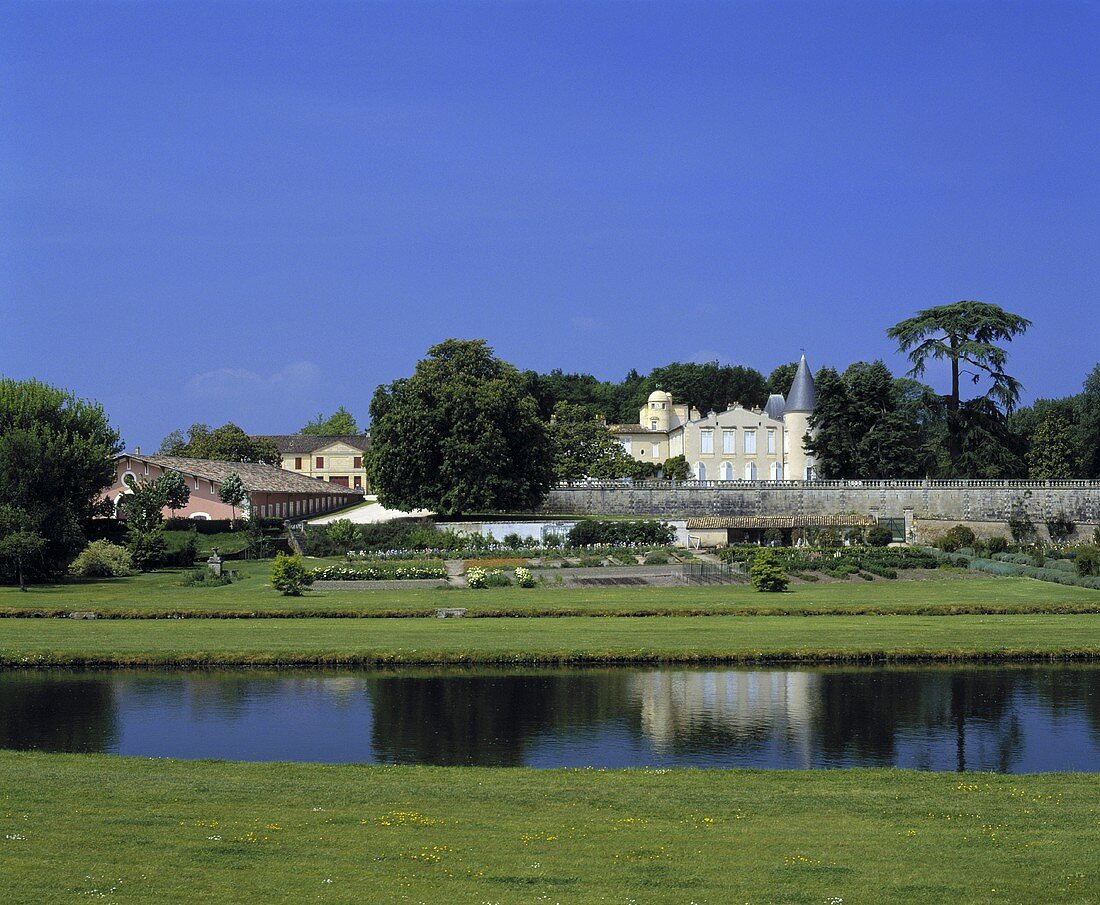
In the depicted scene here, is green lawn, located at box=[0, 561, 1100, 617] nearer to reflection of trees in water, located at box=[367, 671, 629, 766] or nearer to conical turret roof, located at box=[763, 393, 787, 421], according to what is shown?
reflection of trees in water, located at box=[367, 671, 629, 766]

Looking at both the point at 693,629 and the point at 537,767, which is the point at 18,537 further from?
the point at 537,767

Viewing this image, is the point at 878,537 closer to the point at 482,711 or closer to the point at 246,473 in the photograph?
the point at 246,473

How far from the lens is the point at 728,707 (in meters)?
22.2

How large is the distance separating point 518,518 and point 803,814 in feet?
188

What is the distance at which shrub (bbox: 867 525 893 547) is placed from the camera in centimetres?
6084

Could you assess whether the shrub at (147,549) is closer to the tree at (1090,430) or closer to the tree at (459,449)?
the tree at (459,449)

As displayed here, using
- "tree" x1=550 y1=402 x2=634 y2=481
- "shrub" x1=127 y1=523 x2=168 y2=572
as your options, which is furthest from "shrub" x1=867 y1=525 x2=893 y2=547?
"shrub" x1=127 y1=523 x2=168 y2=572

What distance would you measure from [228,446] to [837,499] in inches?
2067

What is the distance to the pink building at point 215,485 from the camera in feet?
207

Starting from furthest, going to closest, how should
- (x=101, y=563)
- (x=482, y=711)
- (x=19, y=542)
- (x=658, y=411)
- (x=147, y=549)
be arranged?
(x=658, y=411), (x=147, y=549), (x=101, y=563), (x=19, y=542), (x=482, y=711)

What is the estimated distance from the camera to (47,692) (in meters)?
24.1

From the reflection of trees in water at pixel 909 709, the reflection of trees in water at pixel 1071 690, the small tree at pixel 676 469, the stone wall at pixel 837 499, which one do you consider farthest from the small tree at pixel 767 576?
the small tree at pixel 676 469

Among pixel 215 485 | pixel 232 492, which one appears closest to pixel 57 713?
pixel 232 492

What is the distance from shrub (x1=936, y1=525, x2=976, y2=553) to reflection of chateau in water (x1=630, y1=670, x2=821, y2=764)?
34.1 meters
